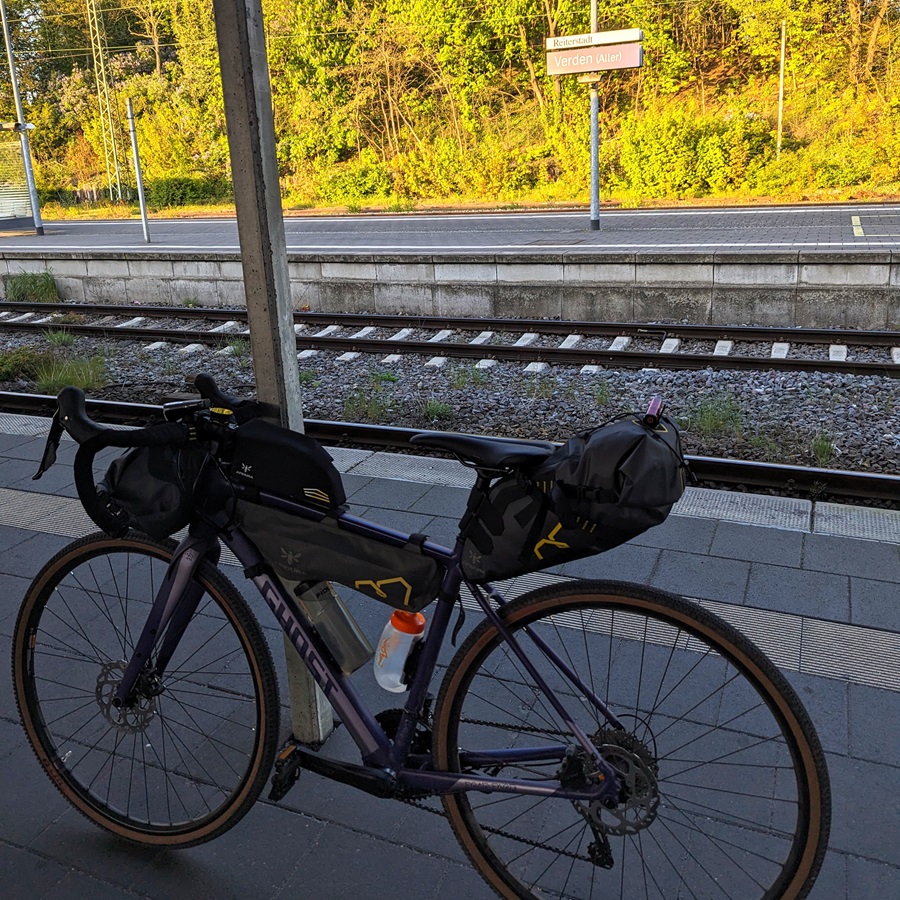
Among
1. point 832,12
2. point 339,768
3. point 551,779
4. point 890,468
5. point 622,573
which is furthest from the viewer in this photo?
point 832,12

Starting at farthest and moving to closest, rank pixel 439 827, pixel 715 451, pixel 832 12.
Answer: pixel 832 12 < pixel 715 451 < pixel 439 827

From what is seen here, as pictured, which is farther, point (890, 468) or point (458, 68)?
point (458, 68)

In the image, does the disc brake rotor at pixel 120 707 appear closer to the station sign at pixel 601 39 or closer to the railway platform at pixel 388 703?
the railway platform at pixel 388 703

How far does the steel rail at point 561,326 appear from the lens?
959 cm

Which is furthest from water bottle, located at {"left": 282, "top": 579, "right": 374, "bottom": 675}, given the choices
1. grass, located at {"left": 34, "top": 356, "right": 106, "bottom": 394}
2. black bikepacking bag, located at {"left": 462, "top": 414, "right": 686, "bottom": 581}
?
grass, located at {"left": 34, "top": 356, "right": 106, "bottom": 394}

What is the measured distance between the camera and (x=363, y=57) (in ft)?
124

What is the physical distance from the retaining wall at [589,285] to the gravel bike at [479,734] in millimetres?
8684

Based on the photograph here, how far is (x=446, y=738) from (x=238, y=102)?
176cm

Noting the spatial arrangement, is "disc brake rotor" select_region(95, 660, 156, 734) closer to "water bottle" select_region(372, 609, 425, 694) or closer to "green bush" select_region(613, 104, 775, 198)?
"water bottle" select_region(372, 609, 425, 694)

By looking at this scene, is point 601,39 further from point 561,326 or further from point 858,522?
point 858,522

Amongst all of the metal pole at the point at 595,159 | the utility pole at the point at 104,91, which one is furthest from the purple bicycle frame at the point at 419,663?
the utility pole at the point at 104,91

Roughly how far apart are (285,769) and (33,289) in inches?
594

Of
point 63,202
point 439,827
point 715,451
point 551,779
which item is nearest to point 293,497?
point 551,779

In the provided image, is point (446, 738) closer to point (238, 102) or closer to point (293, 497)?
point (293, 497)
